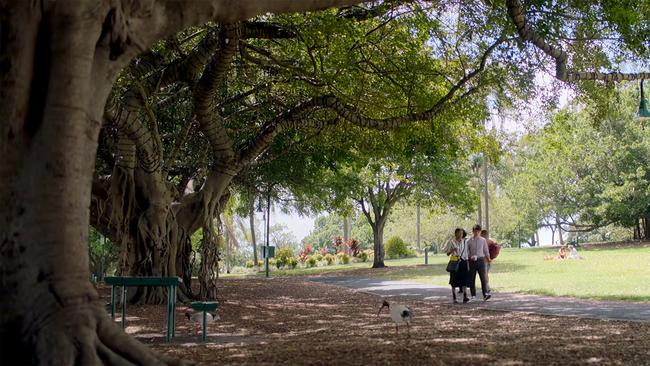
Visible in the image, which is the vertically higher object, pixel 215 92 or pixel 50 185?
pixel 215 92

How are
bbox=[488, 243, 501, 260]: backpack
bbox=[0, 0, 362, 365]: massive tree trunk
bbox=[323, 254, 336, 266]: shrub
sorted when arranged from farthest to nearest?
bbox=[323, 254, 336, 266]: shrub, bbox=[488, 243, 501, 260]: backpack, bbox=[0, 0, 362, 365]: massive tree trunk

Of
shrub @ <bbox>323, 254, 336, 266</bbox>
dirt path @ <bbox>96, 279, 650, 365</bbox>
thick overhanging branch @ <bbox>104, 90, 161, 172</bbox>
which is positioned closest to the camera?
dirt path @ <bbox>96, 279, 650, 365</bbox>

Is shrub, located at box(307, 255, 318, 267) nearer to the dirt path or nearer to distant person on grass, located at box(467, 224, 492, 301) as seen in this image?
the dirt path

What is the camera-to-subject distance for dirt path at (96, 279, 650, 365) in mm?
6594

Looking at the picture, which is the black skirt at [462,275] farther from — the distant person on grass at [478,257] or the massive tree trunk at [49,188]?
the massive tree trunk at [49,188]

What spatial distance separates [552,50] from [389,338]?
510 centimetres

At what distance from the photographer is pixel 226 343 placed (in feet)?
28.0

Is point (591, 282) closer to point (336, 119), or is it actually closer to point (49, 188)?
point (336, 119)

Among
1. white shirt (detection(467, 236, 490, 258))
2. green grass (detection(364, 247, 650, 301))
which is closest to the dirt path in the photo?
white shirt (detection(467, 236, 490, 258))

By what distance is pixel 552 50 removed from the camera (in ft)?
33.0

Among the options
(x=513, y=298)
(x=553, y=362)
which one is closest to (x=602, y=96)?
(x=513, y=298)

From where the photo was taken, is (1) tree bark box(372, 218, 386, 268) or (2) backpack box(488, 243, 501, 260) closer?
(2) backpack box(488, 243, 501, 260)

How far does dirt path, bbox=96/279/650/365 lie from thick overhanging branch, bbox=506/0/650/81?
401cm

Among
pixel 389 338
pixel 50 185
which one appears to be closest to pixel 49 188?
pixel 50 185
